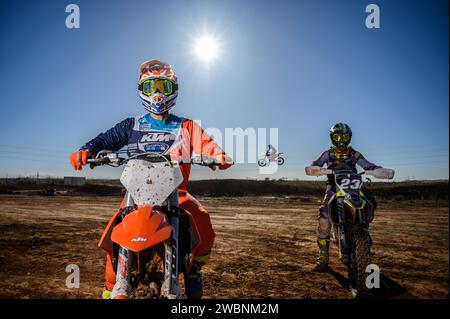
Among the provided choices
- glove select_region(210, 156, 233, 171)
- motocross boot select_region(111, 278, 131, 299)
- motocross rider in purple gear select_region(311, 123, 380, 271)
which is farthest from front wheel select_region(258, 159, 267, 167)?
motocross rider in purple gear select_region(311, 123, 380, 271)

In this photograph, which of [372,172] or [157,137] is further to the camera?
[372,172]

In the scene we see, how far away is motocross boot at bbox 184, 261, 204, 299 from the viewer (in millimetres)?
3059

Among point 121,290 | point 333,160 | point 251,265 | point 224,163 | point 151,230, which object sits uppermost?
point 333,160

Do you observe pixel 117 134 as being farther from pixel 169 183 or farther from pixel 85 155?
pixel 169 183

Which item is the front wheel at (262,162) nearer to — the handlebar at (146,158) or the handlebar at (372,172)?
the handlebar at (146,158)

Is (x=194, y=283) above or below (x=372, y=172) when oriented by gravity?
below

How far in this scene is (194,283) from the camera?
3078 mm

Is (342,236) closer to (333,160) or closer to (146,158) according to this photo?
(333,160)

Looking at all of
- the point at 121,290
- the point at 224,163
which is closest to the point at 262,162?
the point at 224,163

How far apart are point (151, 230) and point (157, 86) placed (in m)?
1.95

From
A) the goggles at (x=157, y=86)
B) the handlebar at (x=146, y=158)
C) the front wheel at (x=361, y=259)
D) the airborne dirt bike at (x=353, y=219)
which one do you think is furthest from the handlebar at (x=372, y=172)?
the goggles at (x=157, y=86)

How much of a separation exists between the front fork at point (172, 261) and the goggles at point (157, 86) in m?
1.56

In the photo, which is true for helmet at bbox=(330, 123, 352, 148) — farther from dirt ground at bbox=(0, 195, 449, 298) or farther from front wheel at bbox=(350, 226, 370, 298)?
dirt ground at bbox=(0, 195, 449, 298)

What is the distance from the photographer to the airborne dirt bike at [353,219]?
14.2 ft
